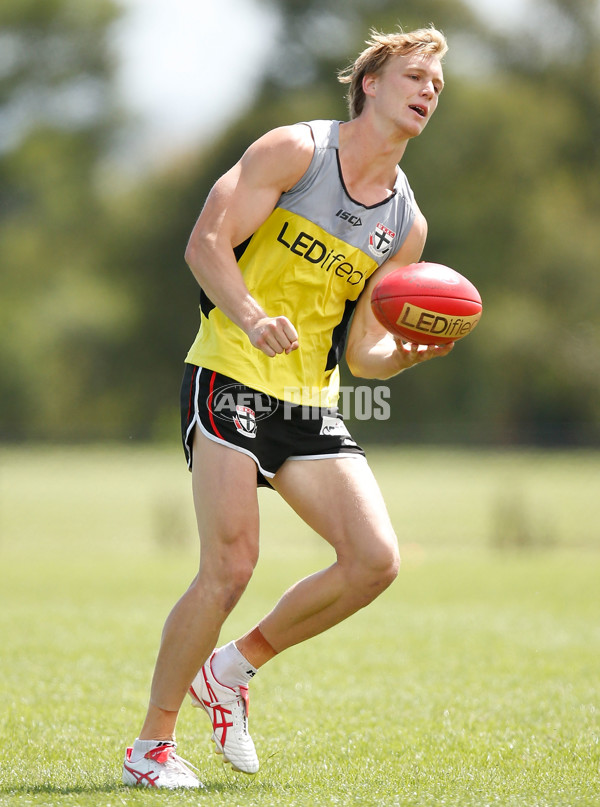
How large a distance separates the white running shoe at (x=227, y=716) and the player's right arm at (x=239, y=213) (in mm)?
1288

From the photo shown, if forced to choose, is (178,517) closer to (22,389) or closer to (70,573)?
(70,573)

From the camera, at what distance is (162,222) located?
46.5 m

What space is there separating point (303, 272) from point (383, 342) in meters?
0.54

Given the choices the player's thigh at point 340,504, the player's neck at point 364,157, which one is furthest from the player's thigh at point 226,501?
the player's neck at point 364,157

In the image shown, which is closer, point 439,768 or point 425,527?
point 439,768

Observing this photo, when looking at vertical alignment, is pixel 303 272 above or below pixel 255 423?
above

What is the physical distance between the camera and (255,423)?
3.77 meters

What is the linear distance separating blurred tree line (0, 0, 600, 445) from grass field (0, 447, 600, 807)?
23.9 metres

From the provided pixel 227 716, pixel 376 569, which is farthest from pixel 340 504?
pixel 227 716

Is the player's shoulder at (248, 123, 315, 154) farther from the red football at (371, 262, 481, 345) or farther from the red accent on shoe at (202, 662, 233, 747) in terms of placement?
the red accent on shoe at (202, 662, 233, 747)

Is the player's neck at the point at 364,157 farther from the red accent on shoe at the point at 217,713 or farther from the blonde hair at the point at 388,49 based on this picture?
the red accent on shoe at the point at 217,713

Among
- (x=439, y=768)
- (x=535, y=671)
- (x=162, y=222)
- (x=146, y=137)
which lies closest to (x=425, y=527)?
(x=535, y=671)

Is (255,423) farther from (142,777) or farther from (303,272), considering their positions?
(142,777)

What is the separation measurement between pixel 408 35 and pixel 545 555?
1044 centimetres
